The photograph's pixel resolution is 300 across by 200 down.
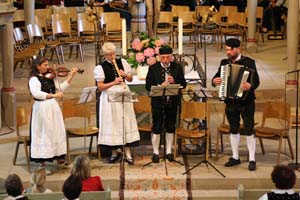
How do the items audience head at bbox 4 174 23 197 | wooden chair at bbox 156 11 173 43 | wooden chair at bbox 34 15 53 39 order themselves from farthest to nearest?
wooden chair at bbox 156 11 173 43
wooden chair at bbox 34 15 53 39
audience head at bbox 4 174 23 197

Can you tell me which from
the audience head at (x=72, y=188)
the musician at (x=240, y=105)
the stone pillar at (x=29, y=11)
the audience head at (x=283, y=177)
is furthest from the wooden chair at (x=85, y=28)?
the audience head at (x=283, y=177)

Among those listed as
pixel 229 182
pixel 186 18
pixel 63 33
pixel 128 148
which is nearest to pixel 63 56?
pixel 63 33

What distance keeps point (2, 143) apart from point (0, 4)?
78.7 inches

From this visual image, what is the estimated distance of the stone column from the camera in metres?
11.0

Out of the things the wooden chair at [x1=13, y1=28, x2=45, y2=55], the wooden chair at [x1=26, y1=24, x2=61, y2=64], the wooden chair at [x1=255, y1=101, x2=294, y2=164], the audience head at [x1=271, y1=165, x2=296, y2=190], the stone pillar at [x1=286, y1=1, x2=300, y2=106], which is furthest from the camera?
the wooden chair at [x1=26, y1=24, x2=61, y2=64]

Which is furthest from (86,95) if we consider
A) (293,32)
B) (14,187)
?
(293,32)

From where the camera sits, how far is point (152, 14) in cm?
1577

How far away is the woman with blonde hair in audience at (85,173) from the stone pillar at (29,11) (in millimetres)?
8410

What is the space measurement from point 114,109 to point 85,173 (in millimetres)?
2168

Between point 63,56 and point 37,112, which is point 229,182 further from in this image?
point 63,56

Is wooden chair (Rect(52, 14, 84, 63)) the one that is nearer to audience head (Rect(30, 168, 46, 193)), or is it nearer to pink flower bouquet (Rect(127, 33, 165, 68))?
pink flower bouquet (Rect(127, 33, 165, 68))

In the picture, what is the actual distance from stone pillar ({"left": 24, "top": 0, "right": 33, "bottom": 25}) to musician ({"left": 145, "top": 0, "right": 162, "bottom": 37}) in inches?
94.9

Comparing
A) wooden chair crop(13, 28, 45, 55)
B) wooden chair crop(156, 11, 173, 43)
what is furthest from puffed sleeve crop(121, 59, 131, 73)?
wooden chair crop(156, 11, 173, 43)

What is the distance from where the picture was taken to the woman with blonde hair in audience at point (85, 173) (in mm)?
7188
